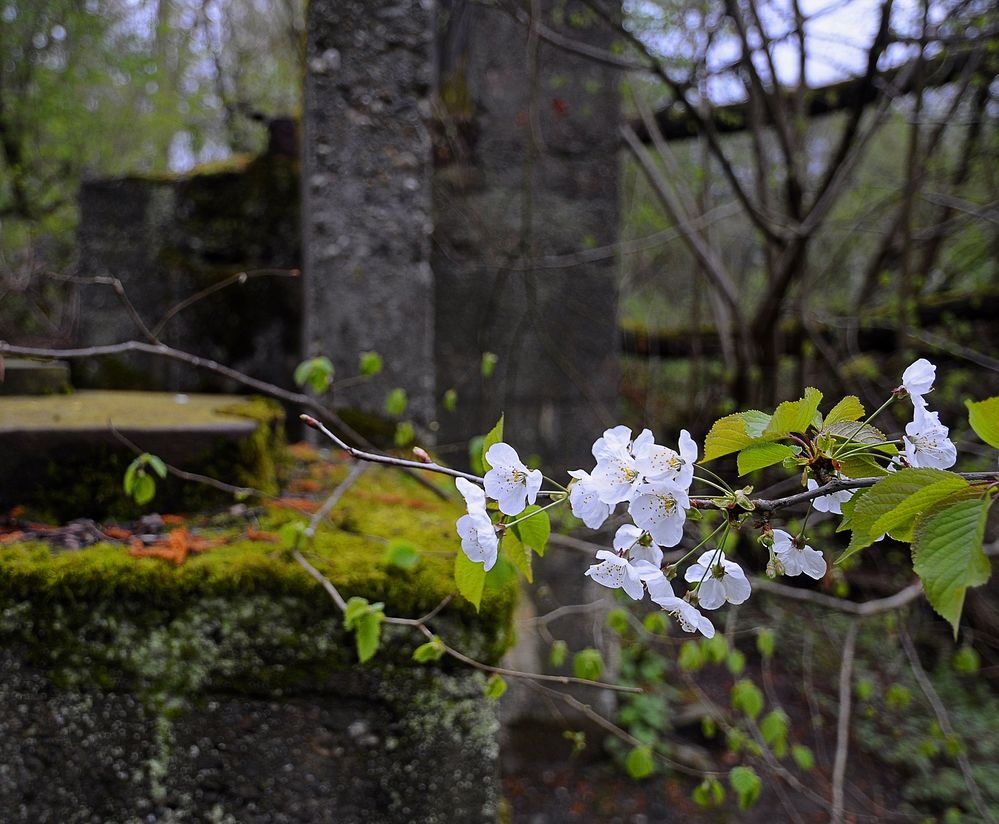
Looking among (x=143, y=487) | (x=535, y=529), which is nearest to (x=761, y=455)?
(x=535, y=529)

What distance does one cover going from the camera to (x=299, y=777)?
1.40 m

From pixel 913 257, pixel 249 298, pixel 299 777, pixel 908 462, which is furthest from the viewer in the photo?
pixel 913 257

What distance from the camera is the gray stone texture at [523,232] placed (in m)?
3.88

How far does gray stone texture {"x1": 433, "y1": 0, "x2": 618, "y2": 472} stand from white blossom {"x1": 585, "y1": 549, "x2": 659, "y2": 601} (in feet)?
10.1

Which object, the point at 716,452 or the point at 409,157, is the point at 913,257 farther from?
the point at 716,452

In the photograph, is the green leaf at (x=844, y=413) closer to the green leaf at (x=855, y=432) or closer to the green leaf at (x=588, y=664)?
the green leaf at (x=855, y=432)

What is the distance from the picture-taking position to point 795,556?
769 mm

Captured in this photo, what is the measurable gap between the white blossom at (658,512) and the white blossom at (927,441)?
0.24 m

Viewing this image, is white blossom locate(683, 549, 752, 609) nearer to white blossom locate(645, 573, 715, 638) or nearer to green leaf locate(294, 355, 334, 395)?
white blossom locate(645, 573, 715, 638)

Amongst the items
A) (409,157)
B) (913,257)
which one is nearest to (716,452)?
(409,157)

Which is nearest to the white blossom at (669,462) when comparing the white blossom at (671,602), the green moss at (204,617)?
the white blossom at (671,602)

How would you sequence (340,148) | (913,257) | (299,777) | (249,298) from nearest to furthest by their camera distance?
1. (299,777)
2. (340,148)
3. (249,298)
4. (913,257)

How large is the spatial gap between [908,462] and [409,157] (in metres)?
2.32

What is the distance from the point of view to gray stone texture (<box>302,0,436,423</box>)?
2.56 m
